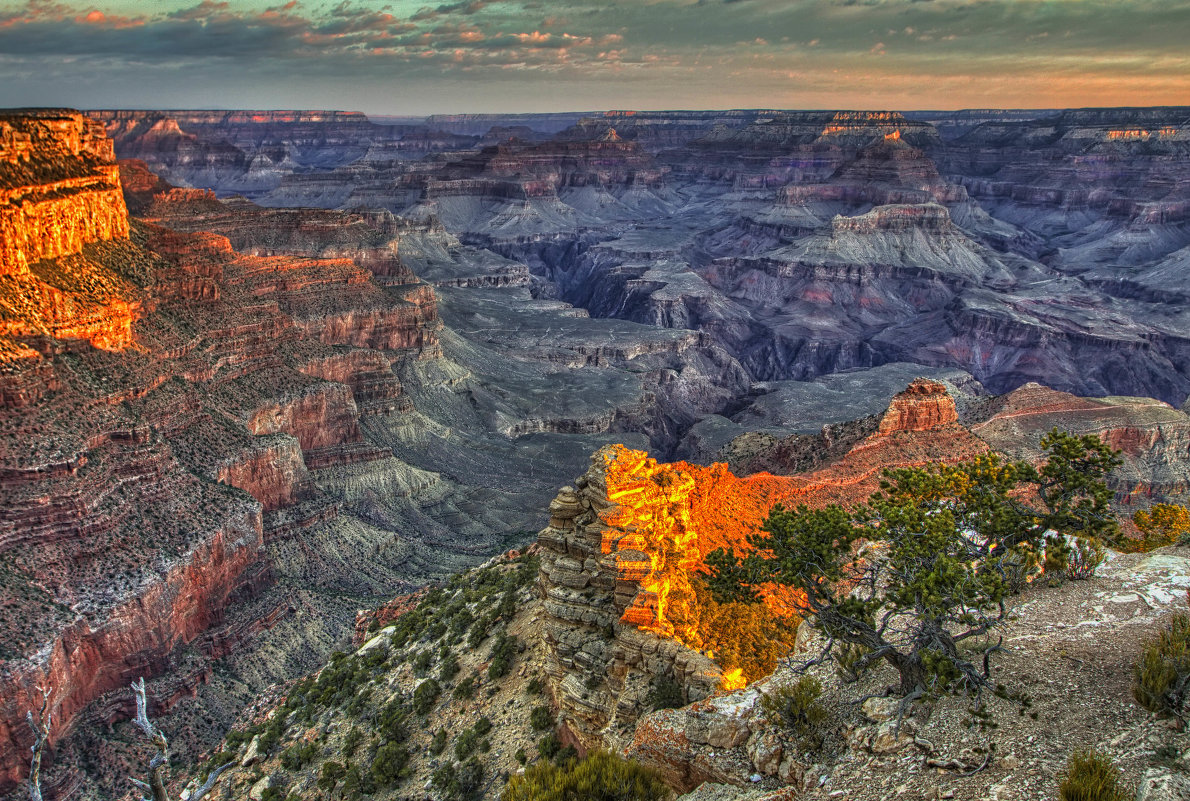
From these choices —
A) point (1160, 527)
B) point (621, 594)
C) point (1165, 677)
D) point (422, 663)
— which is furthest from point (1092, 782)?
point (1160, 527)

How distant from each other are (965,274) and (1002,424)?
121371 mm

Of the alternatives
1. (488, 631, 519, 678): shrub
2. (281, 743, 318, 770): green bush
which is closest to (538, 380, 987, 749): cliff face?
(488, 631, 519, 678): shrub

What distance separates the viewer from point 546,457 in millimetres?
77375

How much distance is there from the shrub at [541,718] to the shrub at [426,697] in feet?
15.3

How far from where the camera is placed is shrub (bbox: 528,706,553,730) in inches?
811

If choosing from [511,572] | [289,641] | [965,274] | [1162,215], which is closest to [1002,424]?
[511,572]

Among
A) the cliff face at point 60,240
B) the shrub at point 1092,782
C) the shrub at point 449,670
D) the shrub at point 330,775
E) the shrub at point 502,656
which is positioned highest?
the cliff face at point 60,240

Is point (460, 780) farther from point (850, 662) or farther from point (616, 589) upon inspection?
point (850, 662)

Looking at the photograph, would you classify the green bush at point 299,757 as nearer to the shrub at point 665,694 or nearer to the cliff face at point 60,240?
the shrub at point 665,694

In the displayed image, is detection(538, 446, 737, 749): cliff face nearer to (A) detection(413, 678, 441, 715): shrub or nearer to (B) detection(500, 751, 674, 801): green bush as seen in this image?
(B) detection(500, 751, 674, 801): green bush

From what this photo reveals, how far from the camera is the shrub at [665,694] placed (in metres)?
17.8

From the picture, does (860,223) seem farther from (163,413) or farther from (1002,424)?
(163,413)

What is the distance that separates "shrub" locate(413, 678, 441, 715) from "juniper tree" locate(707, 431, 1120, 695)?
8706 mm

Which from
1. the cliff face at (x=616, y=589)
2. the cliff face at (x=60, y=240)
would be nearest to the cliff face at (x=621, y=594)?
the cliff face at (x=616, y=589)
